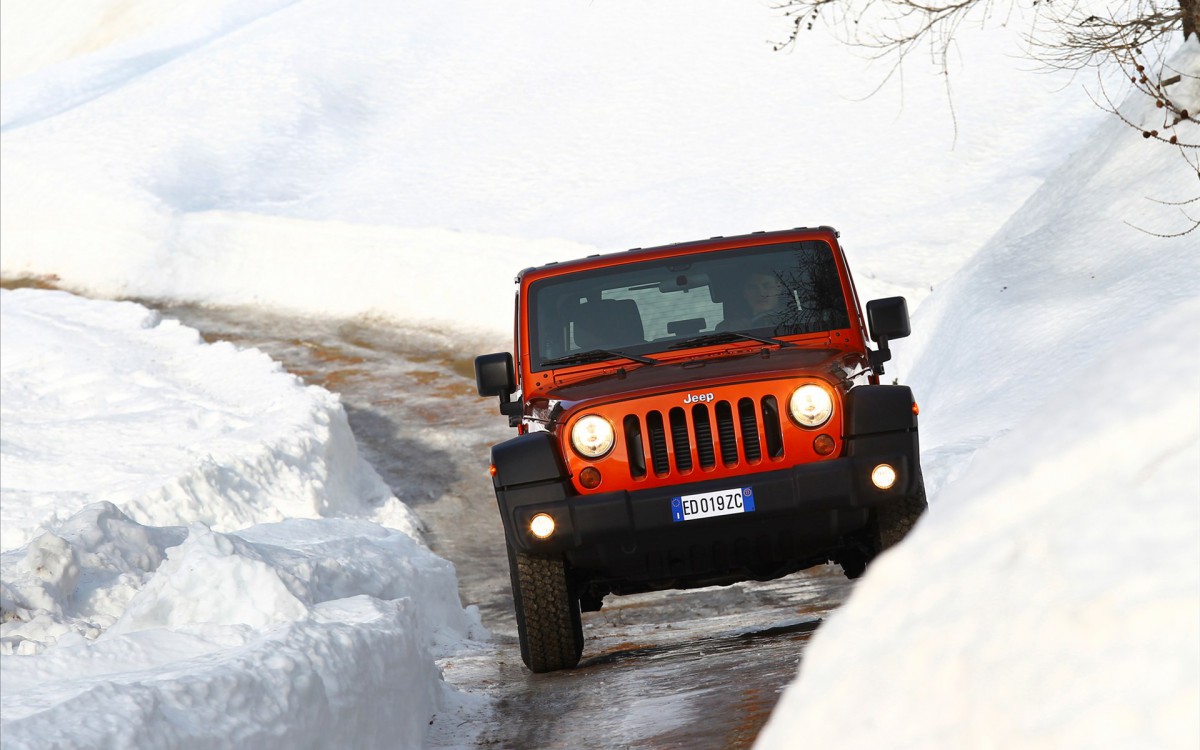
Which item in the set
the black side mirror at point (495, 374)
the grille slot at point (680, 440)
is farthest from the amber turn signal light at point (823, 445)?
the black side mirror at point (495, 374)

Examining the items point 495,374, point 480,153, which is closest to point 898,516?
point 495,374

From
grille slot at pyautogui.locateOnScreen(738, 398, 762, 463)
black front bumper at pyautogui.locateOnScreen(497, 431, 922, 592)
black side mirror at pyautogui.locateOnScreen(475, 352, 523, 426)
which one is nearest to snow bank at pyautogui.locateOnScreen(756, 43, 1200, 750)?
black front bumper at pyautogui.locateOnScreen(497, 431, 922, 592)

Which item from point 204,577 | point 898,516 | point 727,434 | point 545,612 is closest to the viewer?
point 204,577

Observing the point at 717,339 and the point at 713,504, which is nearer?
the point at 713,504

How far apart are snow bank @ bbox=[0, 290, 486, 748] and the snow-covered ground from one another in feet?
0.08

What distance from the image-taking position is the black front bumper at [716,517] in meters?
6.18

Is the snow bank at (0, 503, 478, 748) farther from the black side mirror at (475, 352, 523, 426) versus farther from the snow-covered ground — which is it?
the black side mirror at (475, 352, 523, 426)

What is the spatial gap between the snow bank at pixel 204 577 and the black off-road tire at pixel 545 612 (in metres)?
0.49

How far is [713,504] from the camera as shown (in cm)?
619

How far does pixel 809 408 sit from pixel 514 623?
19.1ft

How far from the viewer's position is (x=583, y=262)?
7617 millimetres

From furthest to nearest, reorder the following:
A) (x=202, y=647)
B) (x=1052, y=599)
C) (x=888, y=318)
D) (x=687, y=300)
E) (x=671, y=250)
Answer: (x=671, y=250), (x=687, y=300), (x=888, y=318), (x=202, y=647), (x=1052, y=599)

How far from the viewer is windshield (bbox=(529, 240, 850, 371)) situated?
7.36 metres

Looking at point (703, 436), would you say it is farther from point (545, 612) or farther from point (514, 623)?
point (514, 623)
